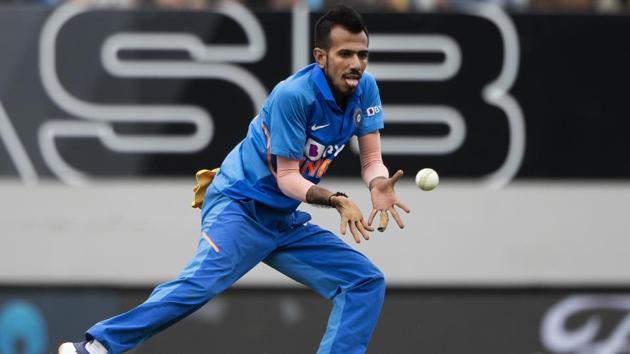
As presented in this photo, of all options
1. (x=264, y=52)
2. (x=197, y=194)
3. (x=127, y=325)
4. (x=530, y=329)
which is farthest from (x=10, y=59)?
(x=530, y=329)

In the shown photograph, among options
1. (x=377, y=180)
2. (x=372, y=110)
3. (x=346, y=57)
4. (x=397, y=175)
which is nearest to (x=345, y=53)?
(x=346, y=57)

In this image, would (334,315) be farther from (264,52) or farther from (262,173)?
(264,52)

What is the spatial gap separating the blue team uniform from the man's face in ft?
0.30

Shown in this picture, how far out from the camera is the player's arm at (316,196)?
6496mm

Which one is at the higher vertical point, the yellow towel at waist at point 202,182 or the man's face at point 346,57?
the man's face at point 346,57

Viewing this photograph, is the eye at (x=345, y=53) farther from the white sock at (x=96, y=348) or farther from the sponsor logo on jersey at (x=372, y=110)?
the white sock at (x=96, y=348)

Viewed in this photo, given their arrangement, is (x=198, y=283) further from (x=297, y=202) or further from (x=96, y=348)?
(x=297, y=202)

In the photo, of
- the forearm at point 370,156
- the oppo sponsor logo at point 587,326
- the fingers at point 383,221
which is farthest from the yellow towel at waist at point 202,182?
the oppo sponsor logo at point 587,326

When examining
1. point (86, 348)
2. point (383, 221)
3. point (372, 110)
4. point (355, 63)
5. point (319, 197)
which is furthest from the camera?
point (372, 110)

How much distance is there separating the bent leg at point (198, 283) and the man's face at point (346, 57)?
2.98ft

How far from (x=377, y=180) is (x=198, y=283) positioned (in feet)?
3.52

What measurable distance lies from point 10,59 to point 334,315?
12.7ft

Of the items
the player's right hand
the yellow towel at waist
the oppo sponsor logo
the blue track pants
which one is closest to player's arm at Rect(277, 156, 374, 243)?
the player's right hand

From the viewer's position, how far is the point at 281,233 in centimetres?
723
